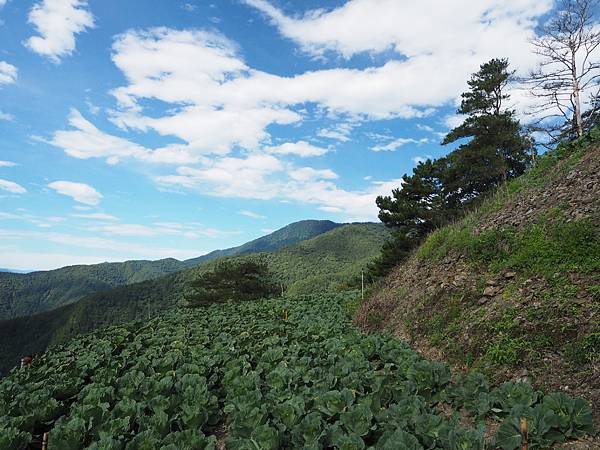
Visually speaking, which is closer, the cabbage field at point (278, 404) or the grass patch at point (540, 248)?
the cabbage field at point (278, 404)

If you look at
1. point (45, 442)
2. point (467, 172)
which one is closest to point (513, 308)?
point (45, 442)

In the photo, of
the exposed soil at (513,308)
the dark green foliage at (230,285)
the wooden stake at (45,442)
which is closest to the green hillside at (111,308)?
the dark green foliage at (230,285)

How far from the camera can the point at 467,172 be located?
27.5 metres

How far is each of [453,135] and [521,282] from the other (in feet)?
71.1

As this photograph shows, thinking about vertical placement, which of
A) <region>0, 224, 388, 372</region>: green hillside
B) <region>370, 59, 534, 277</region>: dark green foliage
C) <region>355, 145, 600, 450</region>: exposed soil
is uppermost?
<region>370, 59, 534, 277</region>: dark green foliage

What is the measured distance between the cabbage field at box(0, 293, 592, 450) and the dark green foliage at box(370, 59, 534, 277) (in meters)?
17.4

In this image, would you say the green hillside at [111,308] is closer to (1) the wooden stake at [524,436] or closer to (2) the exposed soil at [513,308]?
(2) the exposed soil at [513,308]

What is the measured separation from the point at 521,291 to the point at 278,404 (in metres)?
6.26

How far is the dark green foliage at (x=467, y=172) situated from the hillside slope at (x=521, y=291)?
35.3 ft

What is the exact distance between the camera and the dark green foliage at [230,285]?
4478cm

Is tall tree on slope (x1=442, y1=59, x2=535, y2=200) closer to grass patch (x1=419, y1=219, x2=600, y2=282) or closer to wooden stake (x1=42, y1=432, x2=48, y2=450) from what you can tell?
grass patch (x1=419, y1=219, x2=600, y2=282)

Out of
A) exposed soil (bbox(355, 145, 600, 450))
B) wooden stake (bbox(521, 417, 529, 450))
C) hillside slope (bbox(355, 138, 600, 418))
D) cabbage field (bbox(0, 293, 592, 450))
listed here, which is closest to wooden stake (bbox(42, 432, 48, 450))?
cabbage field (bbox(0, 293, 592, 450))

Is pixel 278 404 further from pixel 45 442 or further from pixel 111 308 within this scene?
pixel 111 308

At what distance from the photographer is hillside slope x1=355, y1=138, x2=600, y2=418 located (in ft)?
21.6
